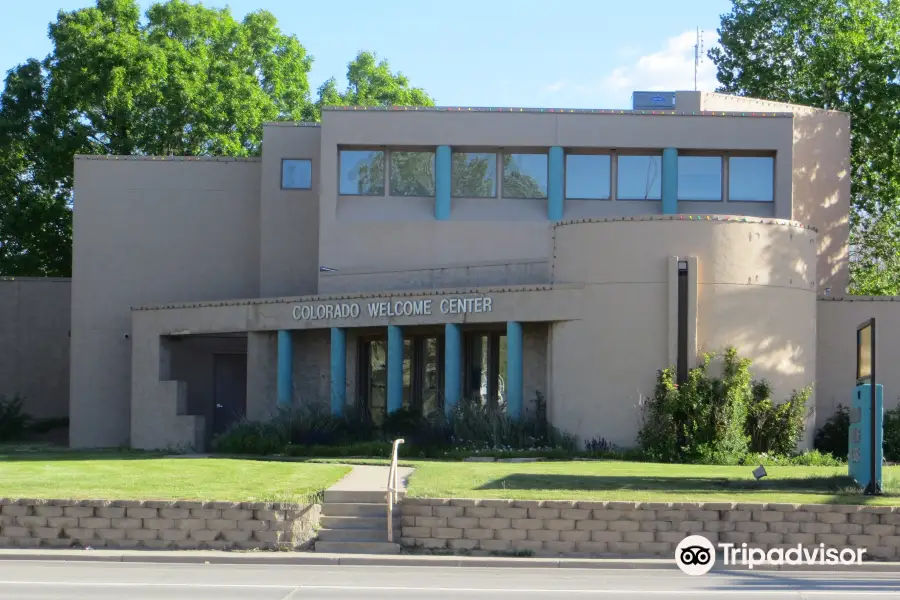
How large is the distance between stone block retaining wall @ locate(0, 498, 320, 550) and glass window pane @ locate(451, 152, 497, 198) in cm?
1961

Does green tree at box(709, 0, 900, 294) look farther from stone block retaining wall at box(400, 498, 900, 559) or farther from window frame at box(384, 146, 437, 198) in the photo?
stone block retaining wall at box(400, 498, 900, 559)

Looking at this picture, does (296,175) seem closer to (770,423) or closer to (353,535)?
(770,423)

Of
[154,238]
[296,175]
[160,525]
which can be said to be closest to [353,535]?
[160,525]

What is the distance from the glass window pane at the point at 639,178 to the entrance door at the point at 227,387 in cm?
1331

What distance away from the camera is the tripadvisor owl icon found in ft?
57.9

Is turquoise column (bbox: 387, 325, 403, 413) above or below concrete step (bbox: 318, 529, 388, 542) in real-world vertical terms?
above

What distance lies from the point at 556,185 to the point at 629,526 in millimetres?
19485

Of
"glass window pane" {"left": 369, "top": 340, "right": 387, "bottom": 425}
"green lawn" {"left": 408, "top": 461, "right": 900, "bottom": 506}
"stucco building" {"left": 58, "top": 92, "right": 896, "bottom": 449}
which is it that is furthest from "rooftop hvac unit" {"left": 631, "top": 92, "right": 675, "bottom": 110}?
"green lawn" {"left": 408, "top": 461, "right": 900, "bottom": 506}

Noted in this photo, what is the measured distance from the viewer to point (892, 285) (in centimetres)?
5812

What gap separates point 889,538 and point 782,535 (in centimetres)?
144

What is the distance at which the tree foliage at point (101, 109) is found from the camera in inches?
2114

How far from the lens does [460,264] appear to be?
3338 cm

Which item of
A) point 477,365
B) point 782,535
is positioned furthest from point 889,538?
point 477,365

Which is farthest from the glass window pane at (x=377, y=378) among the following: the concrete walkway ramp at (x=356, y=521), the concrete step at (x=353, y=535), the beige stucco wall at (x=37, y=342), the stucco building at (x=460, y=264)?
the concrete step at (x=353, y=535)
